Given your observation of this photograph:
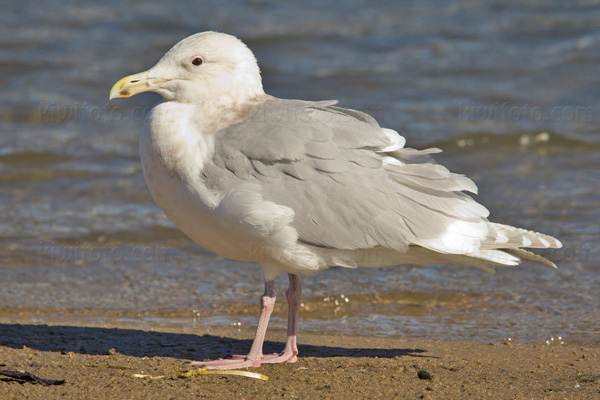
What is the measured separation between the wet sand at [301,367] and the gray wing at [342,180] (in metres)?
0.74

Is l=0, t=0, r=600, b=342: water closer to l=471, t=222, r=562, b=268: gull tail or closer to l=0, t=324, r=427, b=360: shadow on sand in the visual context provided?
l=0, t=324, r=427, b=360: shadow on sand

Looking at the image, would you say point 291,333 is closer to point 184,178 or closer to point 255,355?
point 255,355

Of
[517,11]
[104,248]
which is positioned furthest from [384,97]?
[104,248]

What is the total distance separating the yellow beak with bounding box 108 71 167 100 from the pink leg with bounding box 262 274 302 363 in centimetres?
155

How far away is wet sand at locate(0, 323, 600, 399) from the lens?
4242mm

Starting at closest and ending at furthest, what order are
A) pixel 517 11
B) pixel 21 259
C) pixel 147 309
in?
pixel 147 309
pixel 21 259
pixel 517 11

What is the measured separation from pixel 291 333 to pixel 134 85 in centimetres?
184

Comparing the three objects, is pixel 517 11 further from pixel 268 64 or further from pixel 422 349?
→ pixel 422 349

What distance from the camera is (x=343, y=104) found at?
1231 cm

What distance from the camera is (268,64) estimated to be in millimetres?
14164

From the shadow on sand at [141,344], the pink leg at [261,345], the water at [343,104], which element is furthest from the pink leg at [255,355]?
the water at [343,104]

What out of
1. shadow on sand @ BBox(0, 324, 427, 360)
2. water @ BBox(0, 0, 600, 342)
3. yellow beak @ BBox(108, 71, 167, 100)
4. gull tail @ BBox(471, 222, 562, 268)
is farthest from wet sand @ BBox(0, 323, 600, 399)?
yellow beak @ BBox(108, 71, 167, 100)

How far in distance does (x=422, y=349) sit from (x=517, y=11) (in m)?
12.2

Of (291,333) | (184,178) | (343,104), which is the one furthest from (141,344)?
(343,104)
